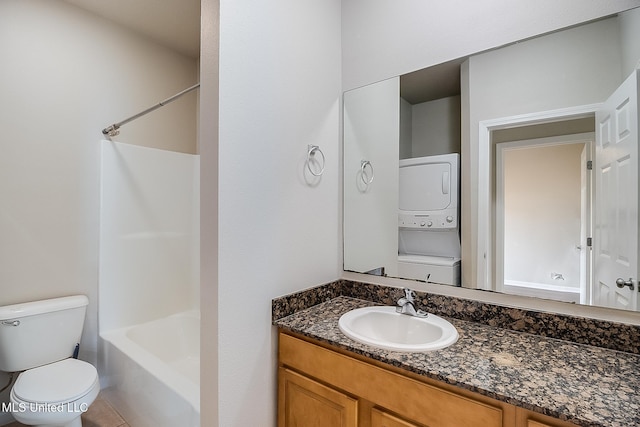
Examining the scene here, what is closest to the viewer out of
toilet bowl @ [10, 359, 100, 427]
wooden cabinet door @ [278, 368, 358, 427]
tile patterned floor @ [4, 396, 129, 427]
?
wooden cabinet door @ [278, 368, 358, 427]

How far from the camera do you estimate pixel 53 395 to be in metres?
1.52

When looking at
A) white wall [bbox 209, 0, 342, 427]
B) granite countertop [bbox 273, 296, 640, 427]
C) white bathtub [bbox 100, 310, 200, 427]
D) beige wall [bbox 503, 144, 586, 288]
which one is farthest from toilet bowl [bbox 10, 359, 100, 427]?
beige wall [bbox 503, 144, 586, 288]

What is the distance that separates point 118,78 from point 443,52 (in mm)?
2369

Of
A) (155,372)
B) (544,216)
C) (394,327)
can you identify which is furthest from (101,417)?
(544,216)

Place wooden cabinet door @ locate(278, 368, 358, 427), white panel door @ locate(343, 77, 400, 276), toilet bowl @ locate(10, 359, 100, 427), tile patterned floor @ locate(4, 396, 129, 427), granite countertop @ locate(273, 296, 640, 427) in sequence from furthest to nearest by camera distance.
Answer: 1. tile patterned floor @ locate(4, 396, 129, 427)
2. white panel door @ locate(343, 77, 400, 276)
3. toilet bowl @ locate(10, 359, 100, 427)
4. wooden cabinet door @ locate(278, 368, 358, 427)
5. granite countertop @ locate(273, 296, 640, 427)

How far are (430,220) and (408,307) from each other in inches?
16.9

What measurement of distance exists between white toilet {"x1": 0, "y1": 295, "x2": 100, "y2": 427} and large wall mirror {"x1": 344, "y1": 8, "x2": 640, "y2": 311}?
1.61 meters

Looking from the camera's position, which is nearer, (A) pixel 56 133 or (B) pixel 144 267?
(A) pixel 56 133

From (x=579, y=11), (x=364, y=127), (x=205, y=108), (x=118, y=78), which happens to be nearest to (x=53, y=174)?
(x=118, y=78)

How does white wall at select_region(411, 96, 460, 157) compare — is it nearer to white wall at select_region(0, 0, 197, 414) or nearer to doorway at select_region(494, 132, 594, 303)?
doorway at select_region(494, 132, 594, 303)

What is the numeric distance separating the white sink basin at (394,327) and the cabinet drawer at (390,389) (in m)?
0.12

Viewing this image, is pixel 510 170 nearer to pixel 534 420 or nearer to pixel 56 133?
pixel 534 420

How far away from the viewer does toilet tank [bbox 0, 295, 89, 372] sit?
5.80ft

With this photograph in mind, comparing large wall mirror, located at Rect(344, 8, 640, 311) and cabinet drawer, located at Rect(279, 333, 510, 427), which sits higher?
large wall mirror, located at Rect(344, 8, 640, 311)
